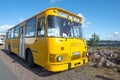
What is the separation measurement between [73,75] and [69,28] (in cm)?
229

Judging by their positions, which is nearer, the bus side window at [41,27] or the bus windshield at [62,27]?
the bus windshield at [62,27]

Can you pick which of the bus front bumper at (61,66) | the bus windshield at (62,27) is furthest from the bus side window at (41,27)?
the bus front bumper at (61,66)

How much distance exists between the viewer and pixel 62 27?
24.1 feet

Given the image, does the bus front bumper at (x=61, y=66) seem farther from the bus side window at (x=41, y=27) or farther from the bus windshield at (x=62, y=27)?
the bus side window at (x=41, y=27)

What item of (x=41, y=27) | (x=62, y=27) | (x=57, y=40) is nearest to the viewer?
(x=57, y=40)

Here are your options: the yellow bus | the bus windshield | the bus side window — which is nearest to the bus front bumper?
the yellow bus

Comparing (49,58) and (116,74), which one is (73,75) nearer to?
(49,58)

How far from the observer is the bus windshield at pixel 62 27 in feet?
22.8

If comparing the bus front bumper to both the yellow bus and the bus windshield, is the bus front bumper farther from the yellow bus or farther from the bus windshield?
the bus windshield

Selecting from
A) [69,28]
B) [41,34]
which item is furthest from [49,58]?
[69,28]

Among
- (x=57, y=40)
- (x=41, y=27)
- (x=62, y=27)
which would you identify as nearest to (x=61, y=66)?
(x=57, y=40)

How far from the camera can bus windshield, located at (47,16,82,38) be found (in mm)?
6953

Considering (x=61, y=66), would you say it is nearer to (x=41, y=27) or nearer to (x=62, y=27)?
(x=62, y=27)

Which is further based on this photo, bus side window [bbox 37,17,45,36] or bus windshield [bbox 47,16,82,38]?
bus side window [bbox 37,17,45,36]
